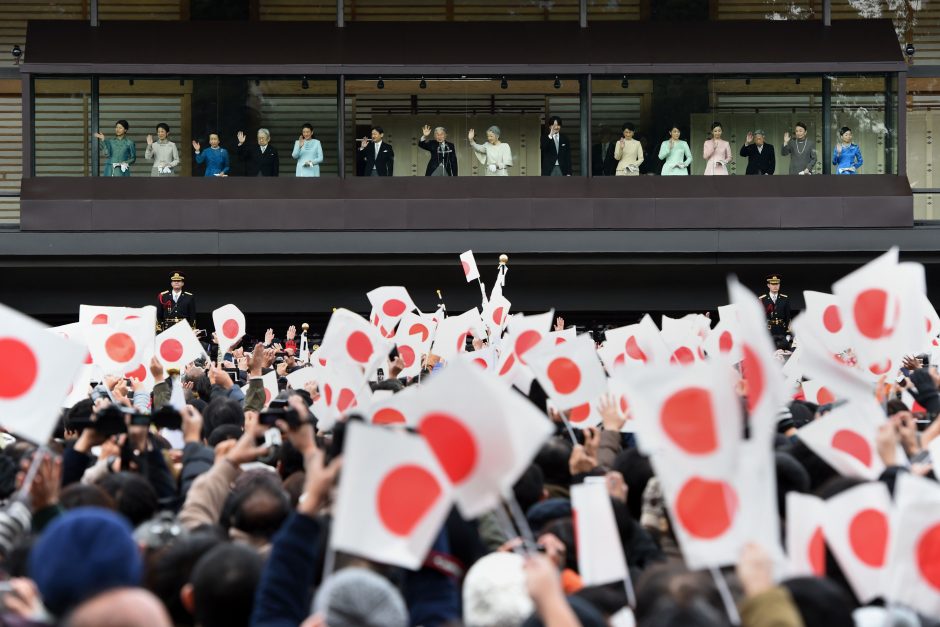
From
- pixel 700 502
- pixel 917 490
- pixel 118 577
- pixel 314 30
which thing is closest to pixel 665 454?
pixel 700 502

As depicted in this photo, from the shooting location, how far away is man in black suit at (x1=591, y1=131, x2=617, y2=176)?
26.9 meters

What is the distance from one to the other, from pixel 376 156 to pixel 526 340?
1598cm

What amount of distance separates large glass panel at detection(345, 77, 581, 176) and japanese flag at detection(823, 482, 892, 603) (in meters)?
21.5

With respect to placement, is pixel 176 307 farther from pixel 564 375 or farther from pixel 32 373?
pixel 32 373

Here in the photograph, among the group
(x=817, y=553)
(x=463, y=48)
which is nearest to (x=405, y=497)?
(x=817, y=553)

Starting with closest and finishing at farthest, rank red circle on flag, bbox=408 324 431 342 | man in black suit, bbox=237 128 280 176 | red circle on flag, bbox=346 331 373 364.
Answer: red circle on flag, bbox=346 331 373 364 < red circle on flag, bbox=408 324 431 342 < man in black suit, bbox=237 128 280 176

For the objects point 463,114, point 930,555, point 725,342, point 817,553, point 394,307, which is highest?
point 463,114

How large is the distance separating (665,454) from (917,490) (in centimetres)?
83

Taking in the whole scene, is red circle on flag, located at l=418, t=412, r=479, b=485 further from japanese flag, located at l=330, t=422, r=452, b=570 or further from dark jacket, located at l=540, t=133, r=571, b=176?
dark jacket, located at l=540, t=133, r=571, b=176

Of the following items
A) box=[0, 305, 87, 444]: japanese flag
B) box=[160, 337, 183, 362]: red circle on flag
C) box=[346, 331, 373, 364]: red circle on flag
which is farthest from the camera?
box=[160, 337, 183, 362]: red circle on flag

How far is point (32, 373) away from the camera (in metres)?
6.67

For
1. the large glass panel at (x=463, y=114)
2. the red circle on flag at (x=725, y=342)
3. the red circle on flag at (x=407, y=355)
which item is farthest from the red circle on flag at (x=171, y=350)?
the large glass panel at (x=463, y=114)

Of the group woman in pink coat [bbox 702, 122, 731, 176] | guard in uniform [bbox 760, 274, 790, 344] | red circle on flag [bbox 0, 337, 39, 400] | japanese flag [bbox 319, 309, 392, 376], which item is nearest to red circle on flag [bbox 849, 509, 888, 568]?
red circle on flag [bbox 0, 337, 39, 400]

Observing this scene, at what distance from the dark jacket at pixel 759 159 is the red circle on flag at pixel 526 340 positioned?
52.0 feet
